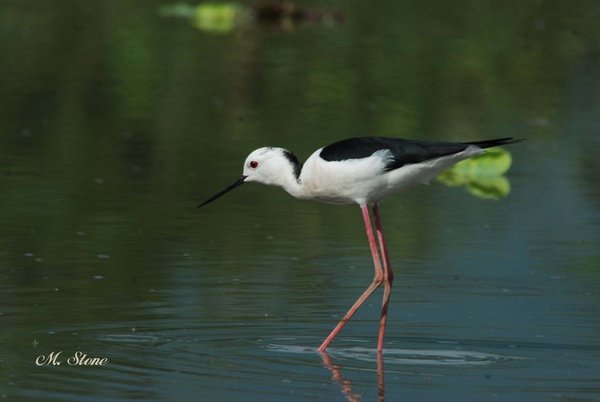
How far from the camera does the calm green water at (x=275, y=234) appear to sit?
6668mm

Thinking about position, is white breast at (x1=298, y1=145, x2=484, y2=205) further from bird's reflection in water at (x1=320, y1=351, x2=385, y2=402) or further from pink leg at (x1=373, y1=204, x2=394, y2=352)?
bird's reflection in water at (x1=320, y1=351, x2=385, y2=402)

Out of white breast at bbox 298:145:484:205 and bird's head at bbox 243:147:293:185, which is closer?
white breast at bbox 298:145:484:205

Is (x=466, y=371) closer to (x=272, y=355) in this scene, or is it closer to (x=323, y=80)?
(x=272, y=355)

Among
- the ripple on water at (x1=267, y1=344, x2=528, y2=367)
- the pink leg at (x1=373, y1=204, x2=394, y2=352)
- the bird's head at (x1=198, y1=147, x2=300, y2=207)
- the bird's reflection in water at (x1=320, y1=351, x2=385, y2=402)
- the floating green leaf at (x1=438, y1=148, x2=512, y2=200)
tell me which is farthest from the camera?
the floating green leaf at (x1=438, y1=148, x2=512, y2=200)

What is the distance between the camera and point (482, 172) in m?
11.9

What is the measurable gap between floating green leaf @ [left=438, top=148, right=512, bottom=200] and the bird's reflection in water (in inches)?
188

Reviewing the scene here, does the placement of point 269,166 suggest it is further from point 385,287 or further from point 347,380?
point 347,380

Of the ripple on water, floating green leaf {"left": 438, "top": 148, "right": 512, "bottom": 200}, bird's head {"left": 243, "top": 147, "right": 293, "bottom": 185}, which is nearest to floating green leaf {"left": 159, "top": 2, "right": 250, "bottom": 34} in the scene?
floating green leaf {"left": 438, "top": 148, "right": 512, "bottom": 200}

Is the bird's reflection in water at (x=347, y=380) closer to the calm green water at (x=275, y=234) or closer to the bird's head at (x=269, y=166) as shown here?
the calm green water at (x=275, y=234)

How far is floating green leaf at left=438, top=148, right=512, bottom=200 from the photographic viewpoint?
1166 centimetres

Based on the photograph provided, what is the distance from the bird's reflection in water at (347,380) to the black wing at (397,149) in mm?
867


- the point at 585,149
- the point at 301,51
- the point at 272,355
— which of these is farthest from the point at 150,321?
the point at 301,51

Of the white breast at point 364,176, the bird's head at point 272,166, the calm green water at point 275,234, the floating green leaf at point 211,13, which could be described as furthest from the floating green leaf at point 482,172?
the floating green leaf at point 211,13

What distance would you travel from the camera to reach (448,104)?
50.2 feet
